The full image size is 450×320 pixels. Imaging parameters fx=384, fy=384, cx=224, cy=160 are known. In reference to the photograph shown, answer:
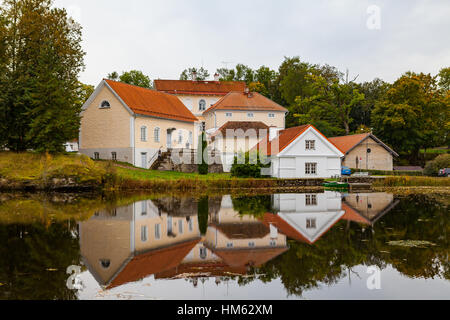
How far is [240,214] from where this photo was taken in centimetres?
1516

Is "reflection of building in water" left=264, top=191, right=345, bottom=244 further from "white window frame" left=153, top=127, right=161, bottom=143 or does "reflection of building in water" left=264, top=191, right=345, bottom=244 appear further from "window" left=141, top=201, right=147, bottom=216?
"white window frame" left=153, top=127, right=161, bottom=143

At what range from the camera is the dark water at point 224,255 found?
21.2 feet

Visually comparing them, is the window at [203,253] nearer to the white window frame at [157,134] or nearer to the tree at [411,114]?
the white window frame at [157,134]

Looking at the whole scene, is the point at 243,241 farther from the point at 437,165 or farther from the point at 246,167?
the point at 437,165

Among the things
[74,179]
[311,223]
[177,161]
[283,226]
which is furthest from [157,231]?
[177,161]

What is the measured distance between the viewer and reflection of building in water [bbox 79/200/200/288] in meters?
7.55

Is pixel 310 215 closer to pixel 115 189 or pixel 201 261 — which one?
pixel 201 261

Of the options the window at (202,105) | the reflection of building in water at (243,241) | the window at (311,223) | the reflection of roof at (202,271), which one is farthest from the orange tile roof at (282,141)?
the reflection of roof at (202,271)

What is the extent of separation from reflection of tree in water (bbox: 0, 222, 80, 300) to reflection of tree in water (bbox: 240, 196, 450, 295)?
10.9ft

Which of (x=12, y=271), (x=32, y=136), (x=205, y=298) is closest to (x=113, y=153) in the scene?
(x=32, y=136)

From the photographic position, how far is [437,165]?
39094 mm

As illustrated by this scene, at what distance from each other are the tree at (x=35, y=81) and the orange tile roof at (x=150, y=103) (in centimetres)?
468
